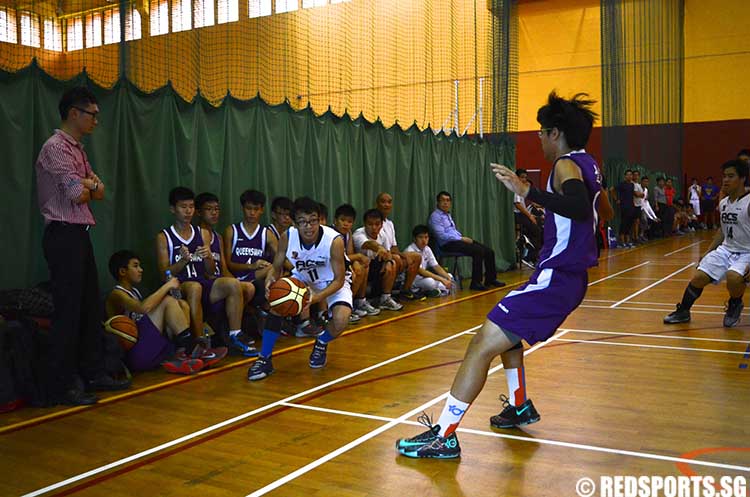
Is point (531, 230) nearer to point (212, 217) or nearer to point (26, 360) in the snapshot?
point (212, 217)

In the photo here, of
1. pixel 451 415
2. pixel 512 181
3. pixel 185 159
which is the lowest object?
pixel 451 415

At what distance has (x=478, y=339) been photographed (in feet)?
10.1

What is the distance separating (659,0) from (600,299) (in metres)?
16.1

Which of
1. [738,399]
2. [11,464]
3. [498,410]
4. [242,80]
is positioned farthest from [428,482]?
[242,80]

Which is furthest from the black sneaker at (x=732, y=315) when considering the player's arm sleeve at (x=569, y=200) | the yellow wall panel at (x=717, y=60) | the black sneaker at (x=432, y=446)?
the yellow wall panel at (x=717, y=60)

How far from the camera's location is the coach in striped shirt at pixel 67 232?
3969 mm

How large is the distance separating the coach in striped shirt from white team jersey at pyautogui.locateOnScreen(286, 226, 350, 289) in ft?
4.51

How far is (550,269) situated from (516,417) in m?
0.88

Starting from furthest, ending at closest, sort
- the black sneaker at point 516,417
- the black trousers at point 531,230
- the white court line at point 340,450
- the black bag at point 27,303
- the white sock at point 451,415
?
the black trousers at point 531,230
the black bag at point 27,303
the black sneaker at point 516,417
the white sock at point 451,415
the white court line at point 340,450

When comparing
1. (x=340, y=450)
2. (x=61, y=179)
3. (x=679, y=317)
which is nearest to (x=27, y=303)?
(x=61, y=179)

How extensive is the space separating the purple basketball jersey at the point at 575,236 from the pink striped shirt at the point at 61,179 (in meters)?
2.70

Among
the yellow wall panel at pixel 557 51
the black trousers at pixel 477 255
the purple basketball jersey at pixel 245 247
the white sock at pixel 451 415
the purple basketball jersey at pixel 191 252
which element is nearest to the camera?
the white sock at pixel 451 415

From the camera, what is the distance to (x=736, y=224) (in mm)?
6016

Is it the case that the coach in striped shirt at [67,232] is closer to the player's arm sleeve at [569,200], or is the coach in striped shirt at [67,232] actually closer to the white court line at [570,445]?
the white court line at [570,445]
